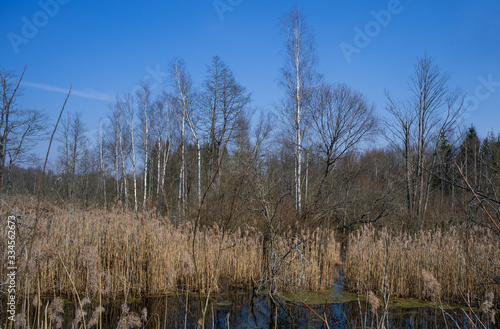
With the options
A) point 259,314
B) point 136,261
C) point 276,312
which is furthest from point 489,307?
point 136,261

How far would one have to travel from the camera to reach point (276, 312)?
508 cm

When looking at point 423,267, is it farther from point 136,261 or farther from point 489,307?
point 136,261

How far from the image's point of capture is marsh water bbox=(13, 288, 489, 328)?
15.4 ft

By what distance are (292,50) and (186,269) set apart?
12.6 meters

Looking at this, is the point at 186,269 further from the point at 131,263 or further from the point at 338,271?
the point at 338,271

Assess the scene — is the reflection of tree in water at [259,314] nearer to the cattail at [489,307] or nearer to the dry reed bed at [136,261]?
the dry reed bed at [136,261]

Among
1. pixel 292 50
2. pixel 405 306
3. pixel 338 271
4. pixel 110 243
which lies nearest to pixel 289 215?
pixel 338 271

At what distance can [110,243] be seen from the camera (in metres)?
5.86

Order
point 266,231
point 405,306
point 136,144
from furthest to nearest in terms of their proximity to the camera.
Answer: point 136,144
point 266,231
point 405,306

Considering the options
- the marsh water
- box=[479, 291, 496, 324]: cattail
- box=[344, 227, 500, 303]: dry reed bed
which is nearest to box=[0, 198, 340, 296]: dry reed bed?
the marsh water

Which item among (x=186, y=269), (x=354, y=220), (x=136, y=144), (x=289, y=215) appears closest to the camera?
(x=186, y=269)

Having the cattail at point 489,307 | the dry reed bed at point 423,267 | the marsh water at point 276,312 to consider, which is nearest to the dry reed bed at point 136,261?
the marsh water at point 276,312

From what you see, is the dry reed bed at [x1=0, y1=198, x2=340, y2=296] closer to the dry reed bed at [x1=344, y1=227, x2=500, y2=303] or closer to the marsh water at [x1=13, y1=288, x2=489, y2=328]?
the marsh water at [x1=13, y1=288, x2=489, y2=328]

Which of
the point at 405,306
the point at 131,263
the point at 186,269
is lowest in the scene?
the point at 405,306
